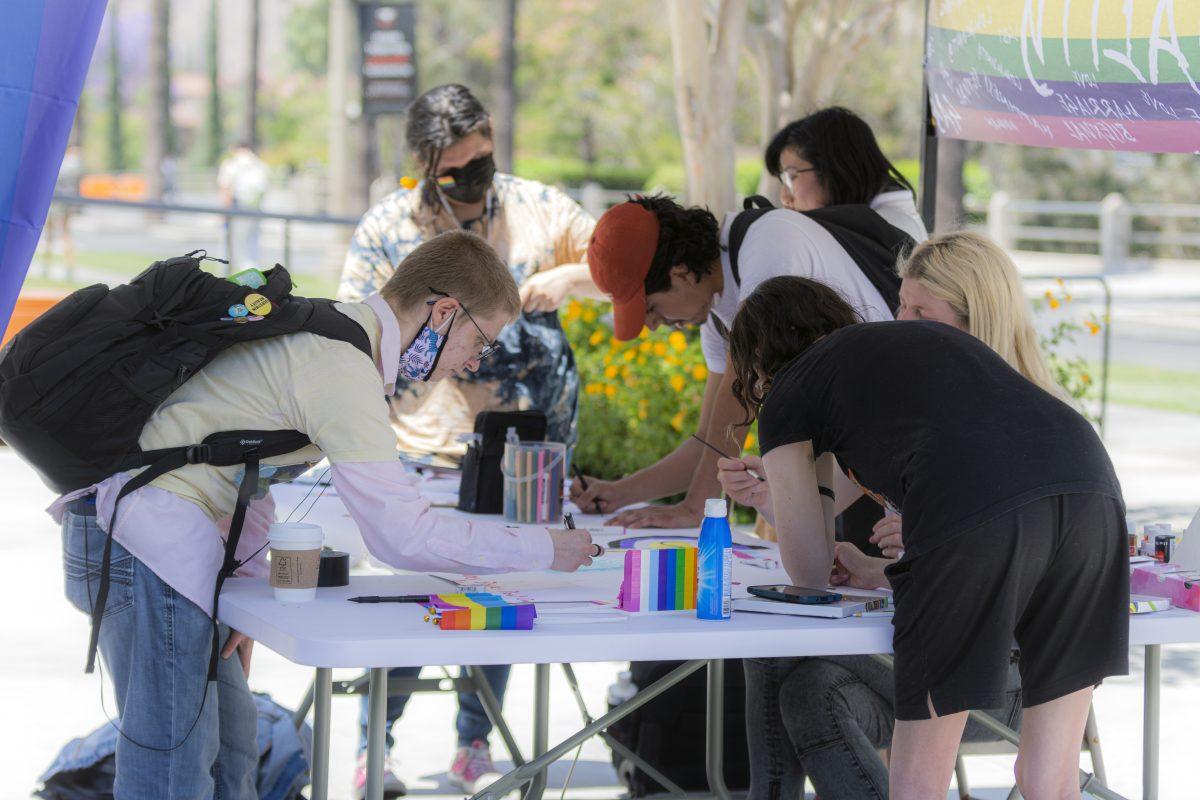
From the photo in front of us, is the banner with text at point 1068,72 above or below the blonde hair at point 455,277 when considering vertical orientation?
above

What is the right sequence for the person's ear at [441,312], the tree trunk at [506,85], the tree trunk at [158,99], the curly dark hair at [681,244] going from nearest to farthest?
the person's ear at [441,312] → the curly dark hair at [681,244] → the tree trunk at [506,85] → the tree trunk at [158,99]

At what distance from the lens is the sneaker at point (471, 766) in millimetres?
4109

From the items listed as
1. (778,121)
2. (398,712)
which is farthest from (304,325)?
(778,121)

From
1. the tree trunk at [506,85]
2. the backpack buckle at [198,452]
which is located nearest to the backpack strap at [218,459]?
the backpack buckle at [198,452]

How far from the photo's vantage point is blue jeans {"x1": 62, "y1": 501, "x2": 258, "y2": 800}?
8.32 feet

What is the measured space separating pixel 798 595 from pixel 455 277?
0.80 meters

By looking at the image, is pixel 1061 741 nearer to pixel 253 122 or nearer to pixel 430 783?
pixel 430 783

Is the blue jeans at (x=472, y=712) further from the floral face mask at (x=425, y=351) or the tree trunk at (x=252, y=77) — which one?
the tree trunk at (x=252, y=77)

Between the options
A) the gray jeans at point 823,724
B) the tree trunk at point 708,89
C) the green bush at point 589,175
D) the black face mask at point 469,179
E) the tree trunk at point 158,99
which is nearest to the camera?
the gray jeans at point 823,724

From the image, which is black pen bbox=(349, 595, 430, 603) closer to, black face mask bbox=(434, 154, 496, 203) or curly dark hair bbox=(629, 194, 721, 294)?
curly dark hair bbox=(629, 194, 721, 294)

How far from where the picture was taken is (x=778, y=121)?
7.77 metres

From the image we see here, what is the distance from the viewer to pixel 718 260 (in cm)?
349

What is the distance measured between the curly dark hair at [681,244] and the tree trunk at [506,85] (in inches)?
750

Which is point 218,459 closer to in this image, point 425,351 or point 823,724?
point 425,351
